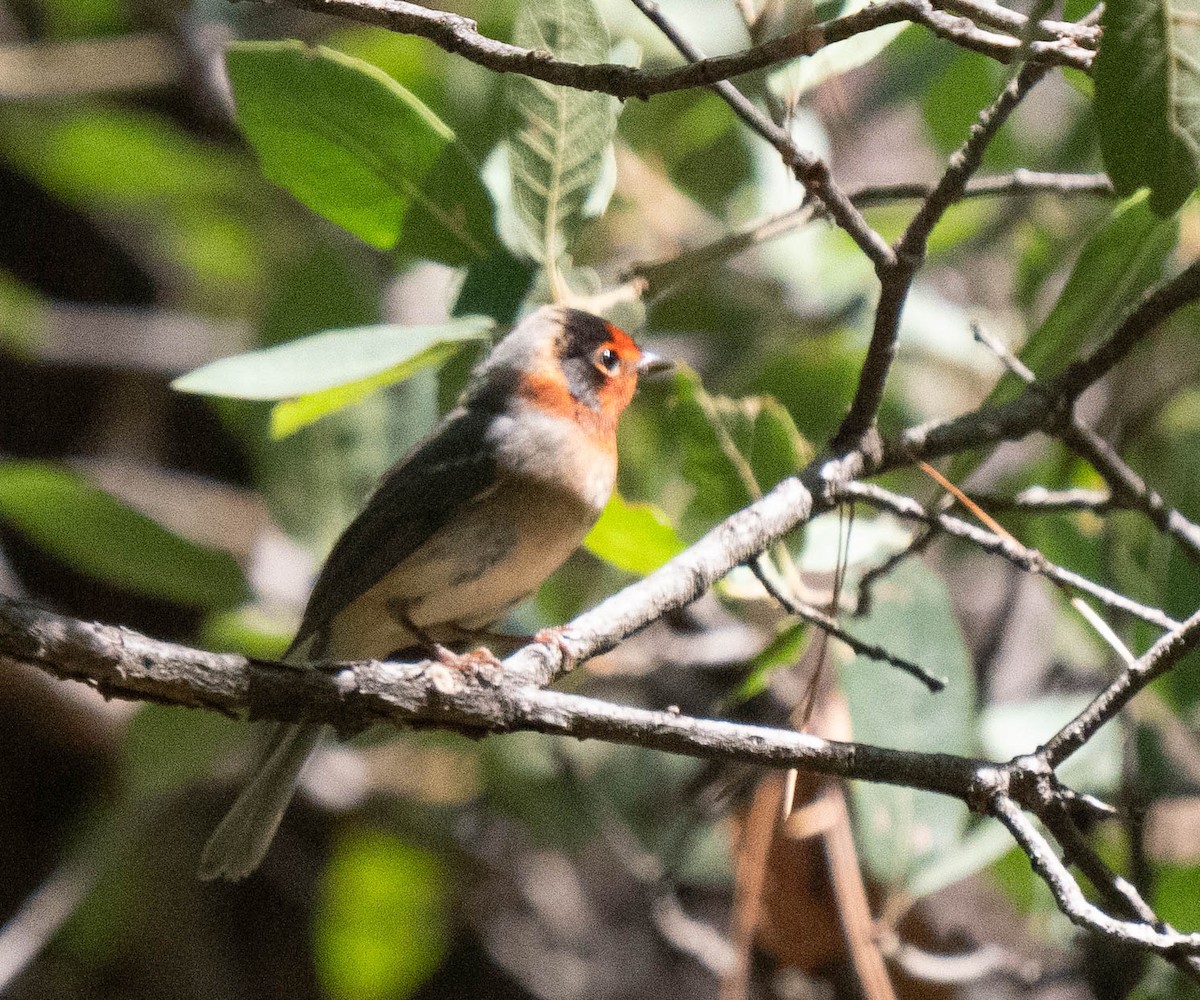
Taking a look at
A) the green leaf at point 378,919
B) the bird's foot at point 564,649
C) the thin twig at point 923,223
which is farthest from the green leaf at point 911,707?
the green leaf at point 378,919

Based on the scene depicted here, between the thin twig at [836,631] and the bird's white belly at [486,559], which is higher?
the bird's white belly at [486,559]

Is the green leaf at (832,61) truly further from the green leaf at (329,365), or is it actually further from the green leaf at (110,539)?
the green leaf at (110,539)

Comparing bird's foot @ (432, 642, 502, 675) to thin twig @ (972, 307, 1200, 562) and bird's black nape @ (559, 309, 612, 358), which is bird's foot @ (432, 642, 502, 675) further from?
thin twig @ (972, 307, 1200, 562)

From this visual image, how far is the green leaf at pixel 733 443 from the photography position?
2.60 metres

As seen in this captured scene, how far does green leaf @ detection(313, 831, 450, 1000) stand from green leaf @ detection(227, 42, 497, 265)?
8.39ft

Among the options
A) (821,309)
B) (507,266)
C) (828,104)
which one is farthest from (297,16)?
(507,266)

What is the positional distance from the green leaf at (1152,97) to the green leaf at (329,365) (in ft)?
3.66

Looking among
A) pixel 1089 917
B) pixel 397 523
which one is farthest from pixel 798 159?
pixel 397 523

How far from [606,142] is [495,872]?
309 centimetres

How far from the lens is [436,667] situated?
6.02 feet

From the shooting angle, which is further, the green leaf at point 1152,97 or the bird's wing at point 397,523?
the bird's wing at point 397,523

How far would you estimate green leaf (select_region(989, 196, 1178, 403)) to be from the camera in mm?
2324

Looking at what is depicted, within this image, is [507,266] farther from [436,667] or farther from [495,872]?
[495,872]

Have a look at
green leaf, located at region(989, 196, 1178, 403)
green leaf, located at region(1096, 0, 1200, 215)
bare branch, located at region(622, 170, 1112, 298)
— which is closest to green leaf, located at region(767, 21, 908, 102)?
bare branch, located at region(622, 170, 1112, 298)
